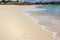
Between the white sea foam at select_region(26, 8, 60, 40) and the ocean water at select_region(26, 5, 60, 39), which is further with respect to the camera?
the ocean water at select_region(26, 5, 60, 39)

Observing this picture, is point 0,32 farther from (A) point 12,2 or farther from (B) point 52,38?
(A) point 12,2

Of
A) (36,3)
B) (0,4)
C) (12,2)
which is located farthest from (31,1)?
(0,4)

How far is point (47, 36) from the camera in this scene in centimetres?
312

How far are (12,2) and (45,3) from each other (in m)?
1.91

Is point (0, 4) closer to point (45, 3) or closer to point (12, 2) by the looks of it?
point (12, 2)

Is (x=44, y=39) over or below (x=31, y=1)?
over

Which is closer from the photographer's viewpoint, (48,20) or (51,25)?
(51,25)

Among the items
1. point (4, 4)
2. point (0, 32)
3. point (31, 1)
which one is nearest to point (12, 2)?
point (4, 4)

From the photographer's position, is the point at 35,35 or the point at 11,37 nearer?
the point at 11,37

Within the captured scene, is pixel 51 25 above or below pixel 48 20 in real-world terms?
above

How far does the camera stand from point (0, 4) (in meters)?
9.36

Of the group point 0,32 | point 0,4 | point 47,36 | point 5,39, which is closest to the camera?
point 5,39

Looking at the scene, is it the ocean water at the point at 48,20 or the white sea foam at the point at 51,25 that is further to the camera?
the ocean water at the point at 48,20

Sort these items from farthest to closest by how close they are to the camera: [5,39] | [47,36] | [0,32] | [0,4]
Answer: [0,4] → [0,32] → [47,36] → [5,39]
